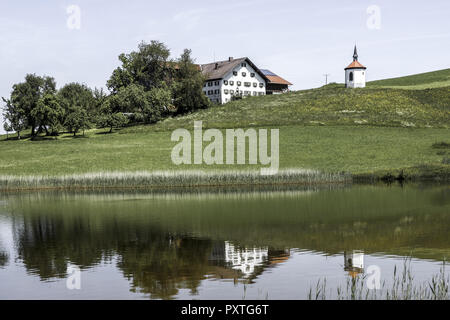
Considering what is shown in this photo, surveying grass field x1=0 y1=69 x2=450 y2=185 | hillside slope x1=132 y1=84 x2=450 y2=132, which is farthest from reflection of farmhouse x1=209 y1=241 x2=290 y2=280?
hillside slope x1=132 y1=84 x2=450 y2=132

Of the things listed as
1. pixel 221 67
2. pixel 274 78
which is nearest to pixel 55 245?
pixel 221 67

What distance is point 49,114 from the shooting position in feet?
360

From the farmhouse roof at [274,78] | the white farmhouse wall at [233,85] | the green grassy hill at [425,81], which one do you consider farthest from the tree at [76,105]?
the green grassy hill at [425,81]

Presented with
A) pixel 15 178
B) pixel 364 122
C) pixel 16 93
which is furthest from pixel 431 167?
pixel 16 93

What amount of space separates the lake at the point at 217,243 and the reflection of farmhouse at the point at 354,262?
39 mm

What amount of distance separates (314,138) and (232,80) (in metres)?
65.7

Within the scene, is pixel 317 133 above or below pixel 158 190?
above

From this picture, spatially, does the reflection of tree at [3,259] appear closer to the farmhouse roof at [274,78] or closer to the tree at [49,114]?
the tree at [49,114]

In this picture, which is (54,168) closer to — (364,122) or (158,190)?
(158,190)

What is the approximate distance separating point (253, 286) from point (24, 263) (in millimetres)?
10591

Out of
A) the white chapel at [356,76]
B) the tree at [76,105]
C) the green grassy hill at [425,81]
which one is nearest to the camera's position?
the tree at [76,105]

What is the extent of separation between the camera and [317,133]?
3398 inches

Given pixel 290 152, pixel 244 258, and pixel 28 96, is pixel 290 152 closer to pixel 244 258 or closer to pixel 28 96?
pixel 244 258

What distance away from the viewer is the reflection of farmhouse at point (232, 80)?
143750 millimetres
